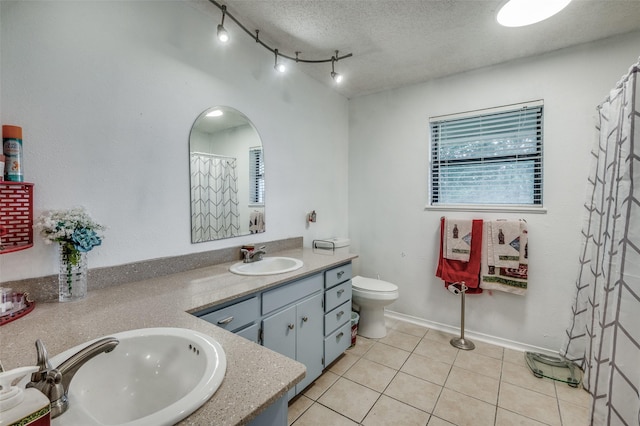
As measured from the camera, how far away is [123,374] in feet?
2.81

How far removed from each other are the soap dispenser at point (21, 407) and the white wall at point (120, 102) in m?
1.07

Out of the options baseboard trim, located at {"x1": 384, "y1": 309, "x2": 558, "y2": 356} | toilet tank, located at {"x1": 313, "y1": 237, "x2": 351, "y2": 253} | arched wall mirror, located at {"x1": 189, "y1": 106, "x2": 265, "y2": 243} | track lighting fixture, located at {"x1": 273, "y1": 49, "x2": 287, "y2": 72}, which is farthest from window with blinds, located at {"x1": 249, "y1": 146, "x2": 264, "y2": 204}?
baseboard trim, located at {"x1": 384, "y1": 309, "x2": 558, "y2": 356}

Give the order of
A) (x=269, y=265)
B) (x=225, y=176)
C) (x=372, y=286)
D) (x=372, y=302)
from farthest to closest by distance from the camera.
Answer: (x=372, y=286) < (x=372, y=302) < (x=269, y=265) < (x=225, y=176)

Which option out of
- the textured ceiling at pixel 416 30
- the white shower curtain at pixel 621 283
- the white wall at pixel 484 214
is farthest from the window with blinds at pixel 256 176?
the white shower curtain at pixel 621 283

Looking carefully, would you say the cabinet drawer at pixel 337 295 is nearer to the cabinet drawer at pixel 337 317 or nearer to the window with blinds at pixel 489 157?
the cabinet drawer at pixel 337 317

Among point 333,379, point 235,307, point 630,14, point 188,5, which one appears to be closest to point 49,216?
point 235,307

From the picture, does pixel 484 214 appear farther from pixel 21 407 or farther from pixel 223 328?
pixel 21 407

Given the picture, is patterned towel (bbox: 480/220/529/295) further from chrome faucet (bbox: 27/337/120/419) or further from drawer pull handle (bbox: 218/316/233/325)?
chrome faucet (bbox: 27/337/120/419)

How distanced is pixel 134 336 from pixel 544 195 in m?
2.84

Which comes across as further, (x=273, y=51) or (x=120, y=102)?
(x=273, y=51)

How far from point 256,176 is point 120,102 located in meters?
0.96

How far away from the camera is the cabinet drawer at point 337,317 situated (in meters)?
2.03

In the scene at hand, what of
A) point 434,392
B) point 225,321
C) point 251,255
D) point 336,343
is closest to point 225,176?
point 251,255

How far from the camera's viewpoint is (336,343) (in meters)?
2.13
